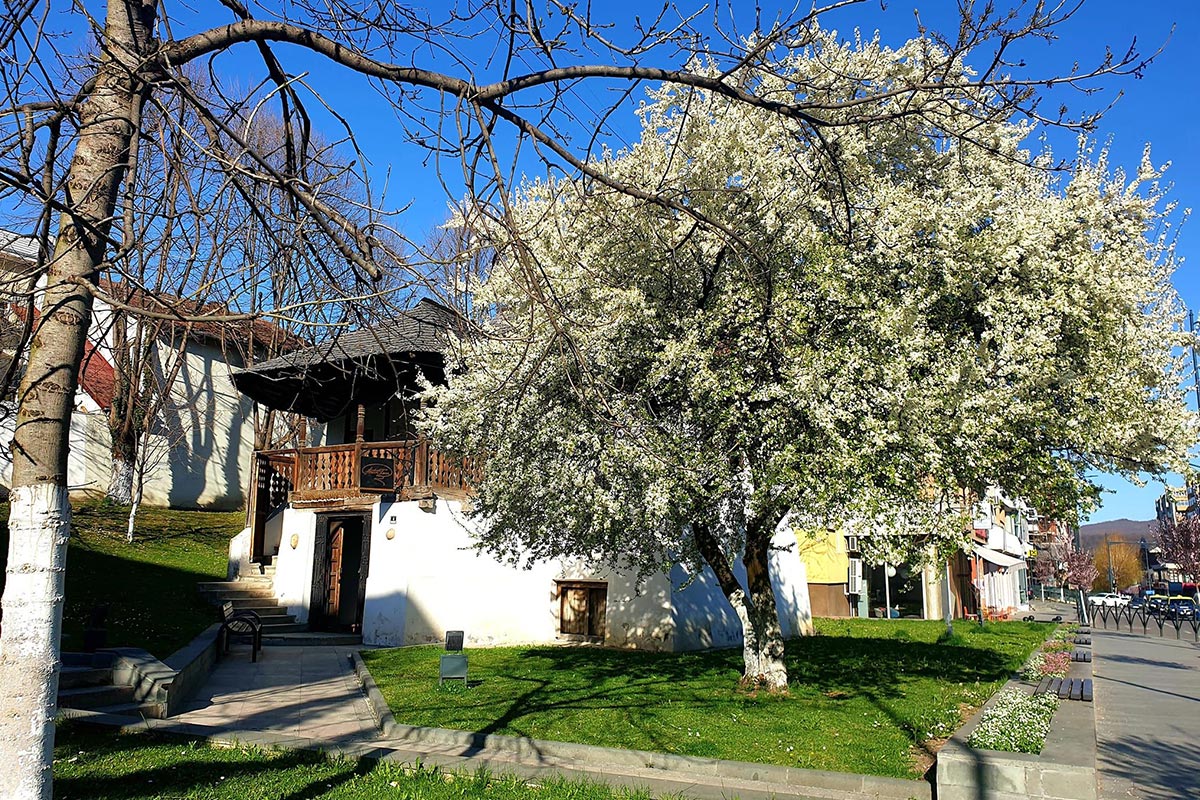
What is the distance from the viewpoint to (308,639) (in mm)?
16453

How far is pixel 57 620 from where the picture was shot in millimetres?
3766

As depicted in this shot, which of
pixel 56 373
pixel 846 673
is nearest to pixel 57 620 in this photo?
pixel 56 373

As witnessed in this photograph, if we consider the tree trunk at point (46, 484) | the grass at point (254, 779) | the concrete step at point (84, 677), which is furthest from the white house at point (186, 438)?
the tree trunk at point (46, 484)

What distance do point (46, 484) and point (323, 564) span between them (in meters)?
14.9

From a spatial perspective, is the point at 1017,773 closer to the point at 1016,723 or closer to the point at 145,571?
the point at 1016,723

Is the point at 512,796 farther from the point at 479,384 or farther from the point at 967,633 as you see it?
the point at 967,633

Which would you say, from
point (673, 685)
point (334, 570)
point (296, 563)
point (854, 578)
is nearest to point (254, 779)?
point (673, 685)

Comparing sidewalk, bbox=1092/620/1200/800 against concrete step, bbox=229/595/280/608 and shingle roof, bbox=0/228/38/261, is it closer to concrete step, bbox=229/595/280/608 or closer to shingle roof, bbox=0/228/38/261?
shingle roof, bbox=0/228/38/261

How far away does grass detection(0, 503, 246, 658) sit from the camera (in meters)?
12.8

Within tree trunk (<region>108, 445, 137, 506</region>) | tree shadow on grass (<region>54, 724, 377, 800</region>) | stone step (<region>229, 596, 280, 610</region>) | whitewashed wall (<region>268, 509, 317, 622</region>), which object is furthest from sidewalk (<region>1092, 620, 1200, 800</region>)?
tree trunk (<region>108, 445, 137, 506</region>)

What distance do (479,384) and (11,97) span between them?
701cm

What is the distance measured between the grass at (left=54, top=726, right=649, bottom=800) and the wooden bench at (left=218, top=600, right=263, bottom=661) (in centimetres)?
675

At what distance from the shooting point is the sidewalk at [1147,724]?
738cm

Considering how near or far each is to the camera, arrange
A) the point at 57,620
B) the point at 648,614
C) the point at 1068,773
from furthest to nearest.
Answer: the point at 648,614 < the point at 1068,773 < the point at 57,620
